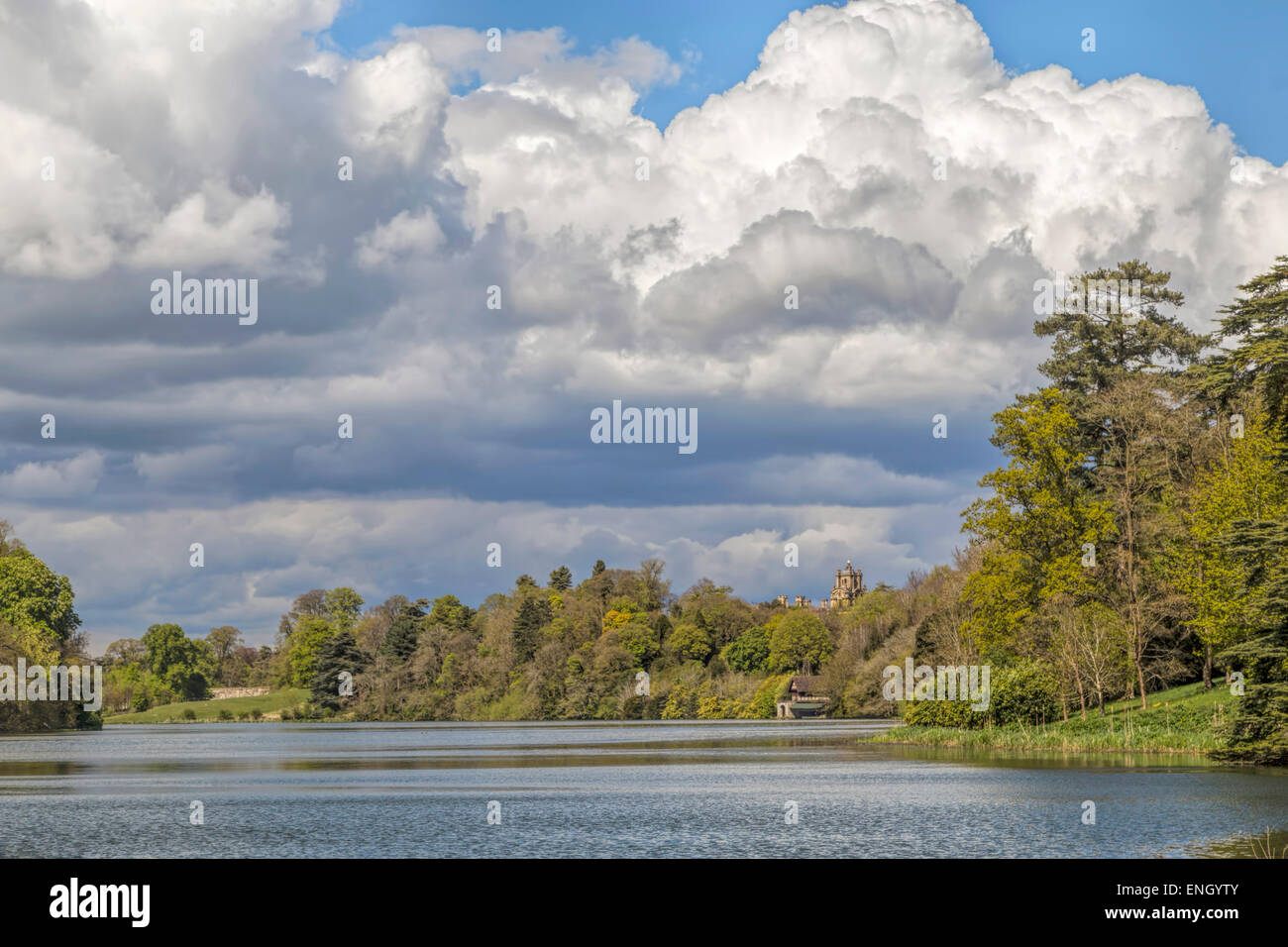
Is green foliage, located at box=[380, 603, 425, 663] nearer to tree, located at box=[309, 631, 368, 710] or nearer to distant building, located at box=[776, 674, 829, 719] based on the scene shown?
tree, located at box=[309, 631, 368, 710]

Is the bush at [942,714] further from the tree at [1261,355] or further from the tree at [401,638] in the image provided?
the tree at [401,638]

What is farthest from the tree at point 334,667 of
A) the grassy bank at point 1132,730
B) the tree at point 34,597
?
the grassy bank at point 1132,730

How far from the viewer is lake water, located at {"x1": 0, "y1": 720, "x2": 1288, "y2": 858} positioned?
31.3 meters

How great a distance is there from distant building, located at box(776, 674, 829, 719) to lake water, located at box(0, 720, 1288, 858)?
79996 millimetres

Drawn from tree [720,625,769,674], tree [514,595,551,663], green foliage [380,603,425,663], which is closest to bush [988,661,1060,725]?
tree [720,625,769,674]

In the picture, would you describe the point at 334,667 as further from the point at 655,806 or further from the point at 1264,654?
the point at 1264,654

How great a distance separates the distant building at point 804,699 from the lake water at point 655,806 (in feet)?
262

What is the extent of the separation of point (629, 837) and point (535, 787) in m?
18.1

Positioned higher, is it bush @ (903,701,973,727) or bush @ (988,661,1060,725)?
bush @ (988,661,1060,725)

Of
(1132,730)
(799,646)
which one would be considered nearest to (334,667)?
(799,646)

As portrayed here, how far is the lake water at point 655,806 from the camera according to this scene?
31312 millimetres
